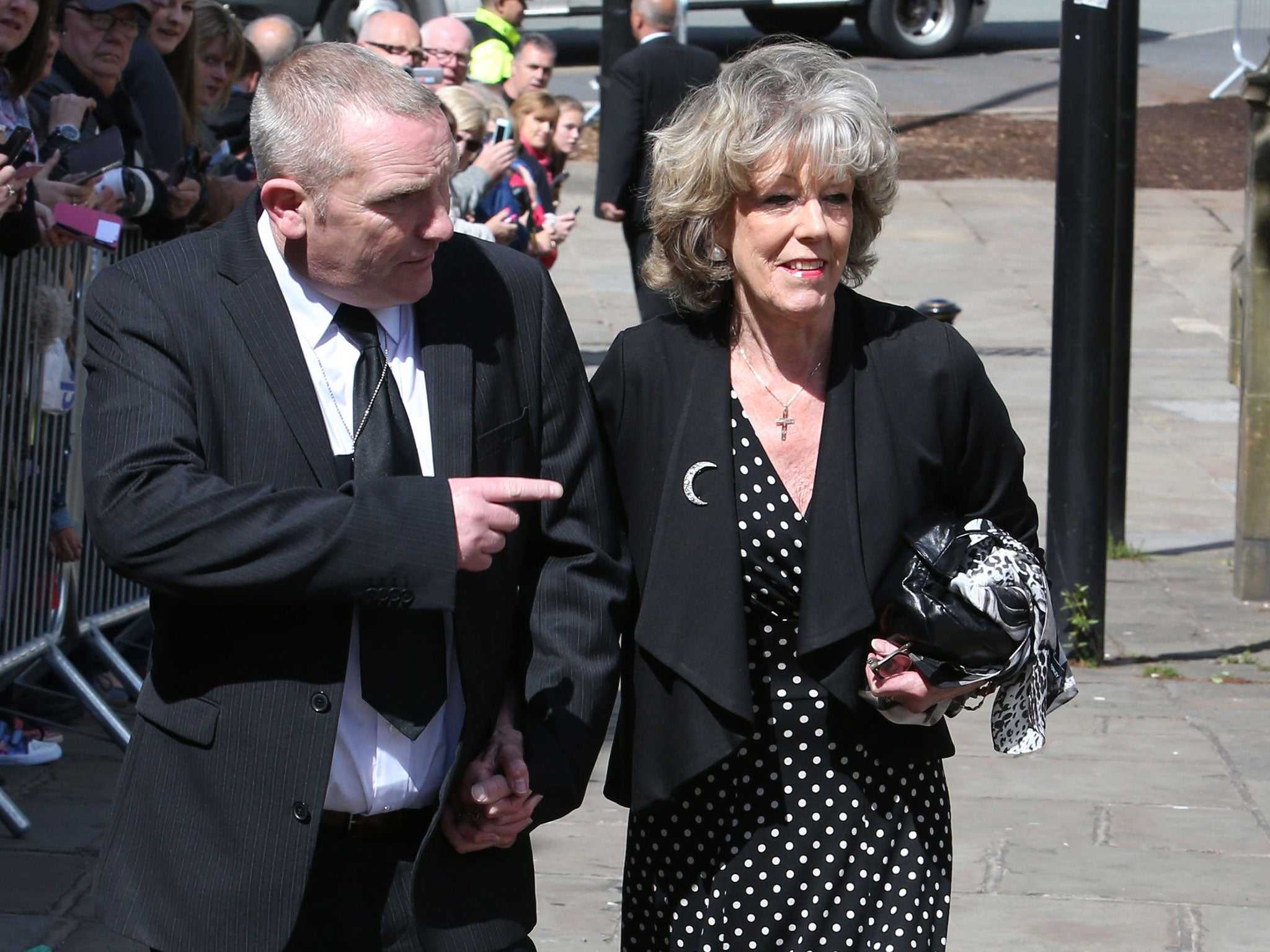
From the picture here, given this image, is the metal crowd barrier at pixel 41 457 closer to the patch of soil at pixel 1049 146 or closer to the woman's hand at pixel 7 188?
the woman's hand at pixel 7 188

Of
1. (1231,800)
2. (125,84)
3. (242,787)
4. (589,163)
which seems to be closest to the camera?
(242,787)

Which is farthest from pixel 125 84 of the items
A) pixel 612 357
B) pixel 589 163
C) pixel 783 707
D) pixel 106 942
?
pixel 589 163

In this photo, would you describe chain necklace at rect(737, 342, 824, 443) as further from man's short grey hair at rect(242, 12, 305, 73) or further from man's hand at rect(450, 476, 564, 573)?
man's short grey hair at rect(242, 12, 305, 73)

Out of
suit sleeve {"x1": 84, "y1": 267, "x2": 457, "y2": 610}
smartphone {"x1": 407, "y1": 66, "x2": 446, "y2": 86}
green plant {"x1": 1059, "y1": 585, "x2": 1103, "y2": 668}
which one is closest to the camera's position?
suit sleeve {"x1": 84, "y1": 267, "x2": 457, "y2": 610}

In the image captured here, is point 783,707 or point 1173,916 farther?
point 1173,916

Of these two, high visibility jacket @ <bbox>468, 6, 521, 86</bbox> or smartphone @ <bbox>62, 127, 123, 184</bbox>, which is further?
high visibility jacket @ <bbox>468, 6, 521, 86</bbox>

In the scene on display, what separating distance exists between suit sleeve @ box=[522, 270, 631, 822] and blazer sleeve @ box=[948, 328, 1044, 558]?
2.01 ft

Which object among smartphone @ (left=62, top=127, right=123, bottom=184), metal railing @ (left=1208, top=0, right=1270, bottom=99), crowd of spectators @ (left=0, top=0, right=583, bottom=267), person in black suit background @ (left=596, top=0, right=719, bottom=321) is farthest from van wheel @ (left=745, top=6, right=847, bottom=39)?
smartphone @ (left=62, top=127, right=123, bottom=184)

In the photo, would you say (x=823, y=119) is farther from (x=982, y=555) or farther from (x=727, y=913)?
(x=727, y=913)

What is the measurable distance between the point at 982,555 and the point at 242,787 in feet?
3.84

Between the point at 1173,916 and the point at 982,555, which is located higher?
the point at 982,555

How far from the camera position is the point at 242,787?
8.14ft

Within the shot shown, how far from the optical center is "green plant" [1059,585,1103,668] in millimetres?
6621

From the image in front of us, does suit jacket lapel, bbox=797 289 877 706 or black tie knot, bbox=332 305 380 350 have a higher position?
black tie knot, bbox=332 305 380 350
